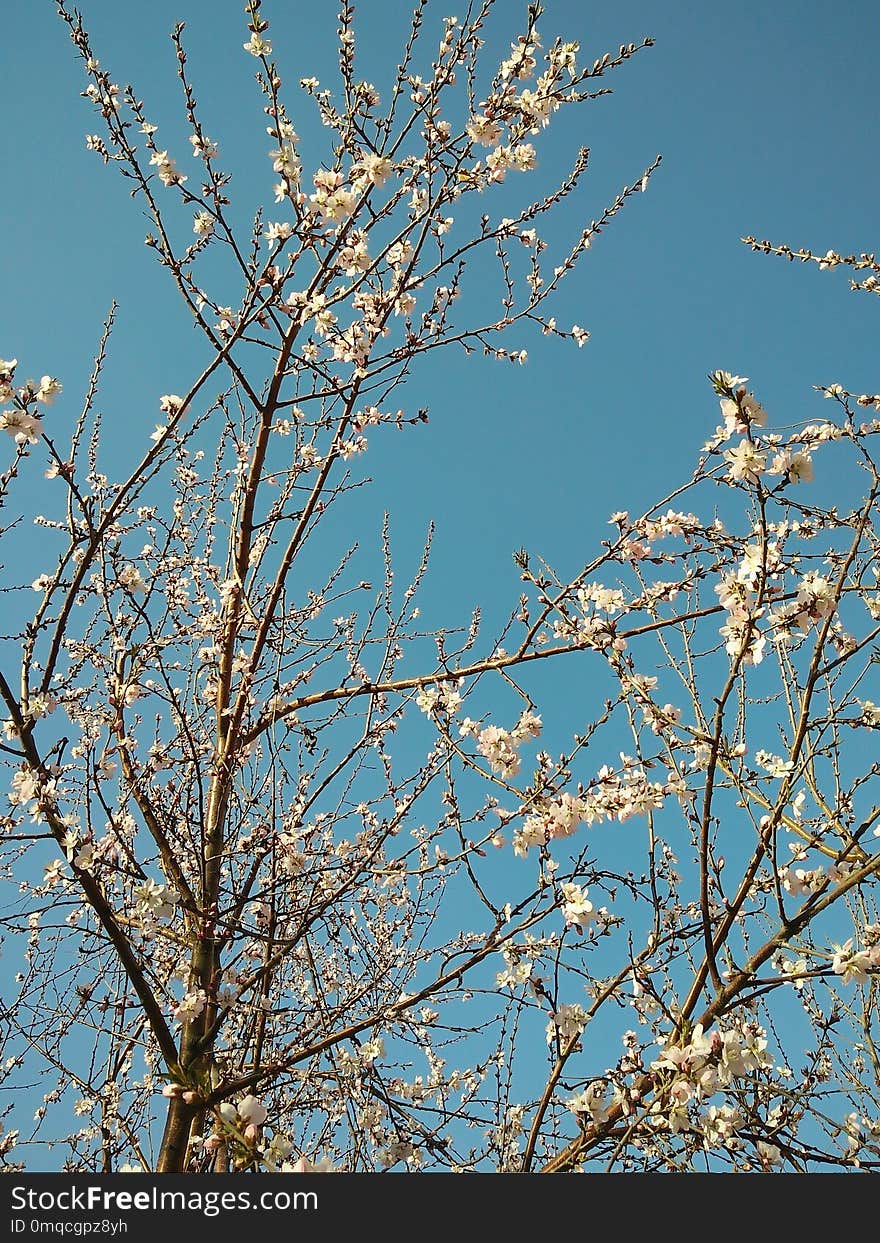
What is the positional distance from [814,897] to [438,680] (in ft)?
6.38

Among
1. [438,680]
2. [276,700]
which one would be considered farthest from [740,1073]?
[276,700]

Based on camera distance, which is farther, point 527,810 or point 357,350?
point 357,350

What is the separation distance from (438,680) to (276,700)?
0.79 metres

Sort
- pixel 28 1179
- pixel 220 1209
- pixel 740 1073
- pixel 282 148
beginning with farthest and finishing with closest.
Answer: pixel 282 148 → pixel 28 1179 → pixel 220 1209 → pixel 740 1073

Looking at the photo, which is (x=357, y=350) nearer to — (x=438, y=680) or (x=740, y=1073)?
(x=438, y=680)

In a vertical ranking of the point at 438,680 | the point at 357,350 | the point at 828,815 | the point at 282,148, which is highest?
the point at 282,148

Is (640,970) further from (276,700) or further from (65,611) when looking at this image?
(65,611)

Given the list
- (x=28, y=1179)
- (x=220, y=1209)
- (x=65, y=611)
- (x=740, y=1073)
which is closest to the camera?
(x=740, y=1073)

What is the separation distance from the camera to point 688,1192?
2617mm

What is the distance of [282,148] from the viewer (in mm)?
4023

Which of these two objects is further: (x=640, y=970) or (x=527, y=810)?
(x=527, y=810)

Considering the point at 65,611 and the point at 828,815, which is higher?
the point at 65,611

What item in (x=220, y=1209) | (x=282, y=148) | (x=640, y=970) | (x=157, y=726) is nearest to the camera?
(x=220, y=1209)

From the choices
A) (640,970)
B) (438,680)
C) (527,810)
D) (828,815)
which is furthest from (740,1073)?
(438,680)
